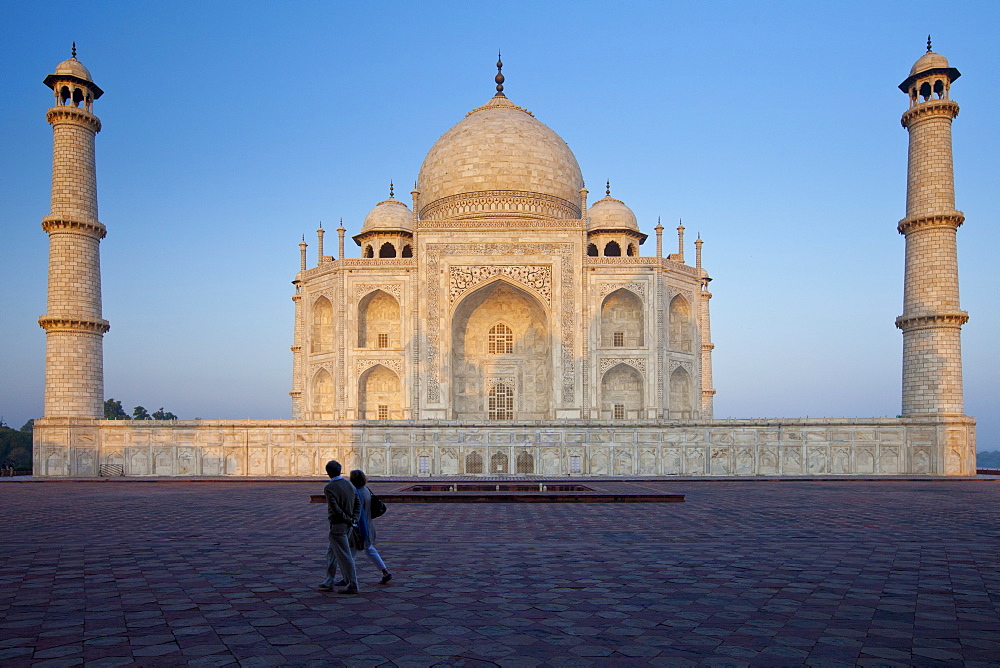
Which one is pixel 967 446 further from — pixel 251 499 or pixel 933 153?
pixel 251 499

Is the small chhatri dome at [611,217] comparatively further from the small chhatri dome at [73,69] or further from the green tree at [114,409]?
the green tree at [114,409]

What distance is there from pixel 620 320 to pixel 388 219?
36.6 feet

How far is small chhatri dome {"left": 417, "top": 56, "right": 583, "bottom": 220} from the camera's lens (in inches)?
1303

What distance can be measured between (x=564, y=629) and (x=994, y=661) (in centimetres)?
229

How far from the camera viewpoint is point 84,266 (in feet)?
76.0

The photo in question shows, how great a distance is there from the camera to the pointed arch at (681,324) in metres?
30.8

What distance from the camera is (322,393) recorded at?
3138 centimetres

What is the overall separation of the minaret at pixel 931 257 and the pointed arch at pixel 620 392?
921 centimetres

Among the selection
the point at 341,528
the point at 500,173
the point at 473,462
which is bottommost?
the point at 473,462

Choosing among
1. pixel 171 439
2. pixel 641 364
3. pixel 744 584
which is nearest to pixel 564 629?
pixel 744 584

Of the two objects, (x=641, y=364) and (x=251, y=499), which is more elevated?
(x=641, y=364)

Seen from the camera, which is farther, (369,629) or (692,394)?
(692,394)

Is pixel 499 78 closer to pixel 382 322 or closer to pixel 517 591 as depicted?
pixel 382 322

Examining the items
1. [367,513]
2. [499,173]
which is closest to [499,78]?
[499,173]
